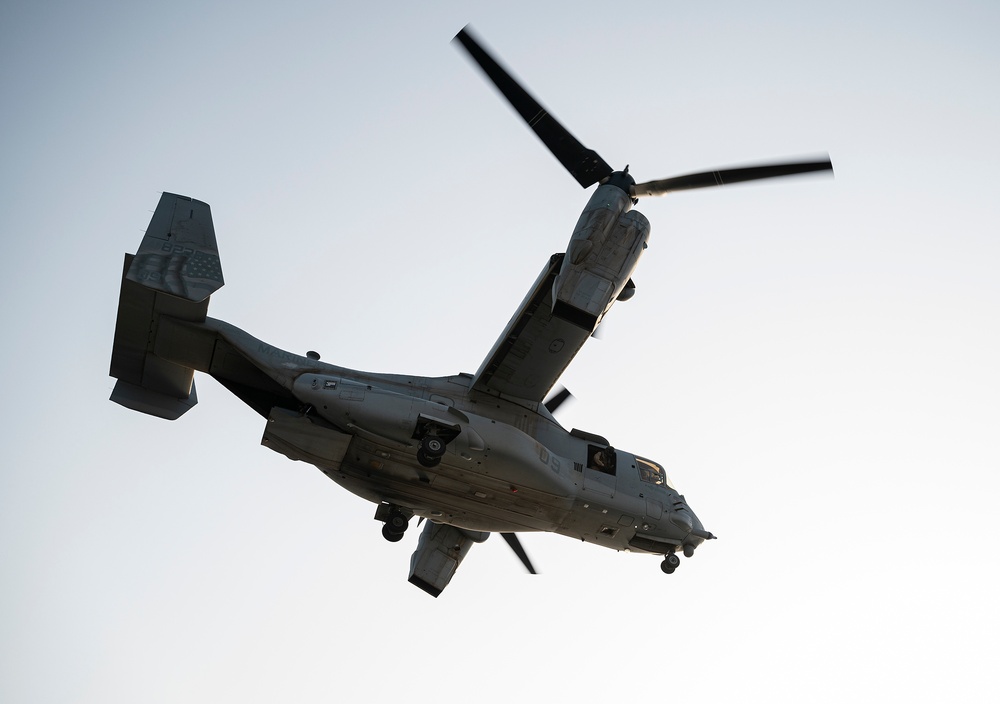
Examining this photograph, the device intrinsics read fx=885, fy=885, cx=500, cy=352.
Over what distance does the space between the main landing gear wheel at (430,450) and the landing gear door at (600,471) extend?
11.4ft

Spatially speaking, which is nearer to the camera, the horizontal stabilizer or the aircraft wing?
the horizontal stabilizer

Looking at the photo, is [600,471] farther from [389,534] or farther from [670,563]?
[389,534]

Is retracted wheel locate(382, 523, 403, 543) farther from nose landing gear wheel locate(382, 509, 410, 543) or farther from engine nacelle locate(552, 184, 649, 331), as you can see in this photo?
engine nacelle locate(552, 184, 649, 331)

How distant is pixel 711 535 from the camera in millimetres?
19484

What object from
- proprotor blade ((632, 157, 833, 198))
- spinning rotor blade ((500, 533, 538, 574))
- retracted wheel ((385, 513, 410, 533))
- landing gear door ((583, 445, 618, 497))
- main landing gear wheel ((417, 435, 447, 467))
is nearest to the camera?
proprotor blade ((632, 157, 833, 198))

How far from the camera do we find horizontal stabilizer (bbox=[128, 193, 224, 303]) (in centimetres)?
1541

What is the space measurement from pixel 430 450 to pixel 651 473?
18.1 feet

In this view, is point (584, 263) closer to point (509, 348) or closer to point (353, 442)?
point (509, 348)

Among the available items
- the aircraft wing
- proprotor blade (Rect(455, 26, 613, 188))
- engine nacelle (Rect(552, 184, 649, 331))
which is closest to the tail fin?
the aircraft wing

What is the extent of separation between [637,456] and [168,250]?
10.5 m

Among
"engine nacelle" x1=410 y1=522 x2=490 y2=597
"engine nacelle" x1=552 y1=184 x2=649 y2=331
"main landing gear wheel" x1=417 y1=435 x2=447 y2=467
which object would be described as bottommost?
"engine nacelle" x1=410 y1=522 x2=490 y2=597

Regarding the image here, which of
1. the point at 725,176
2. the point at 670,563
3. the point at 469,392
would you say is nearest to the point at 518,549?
the point at 670,563

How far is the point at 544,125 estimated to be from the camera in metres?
16.1

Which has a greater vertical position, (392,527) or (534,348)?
(534,348)
